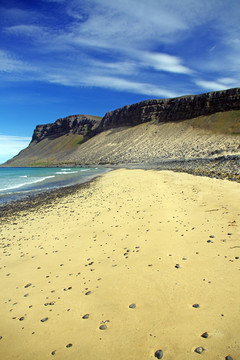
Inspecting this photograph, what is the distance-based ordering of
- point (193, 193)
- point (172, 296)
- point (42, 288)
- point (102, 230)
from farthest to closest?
point (193, 193)
point (102, 230)
point (42, 288)
point (172, 296)

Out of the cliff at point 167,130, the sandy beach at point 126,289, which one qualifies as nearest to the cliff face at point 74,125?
the cliff at point 167,130

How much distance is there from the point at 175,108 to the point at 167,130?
13604 millimetres

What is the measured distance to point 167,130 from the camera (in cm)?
9500

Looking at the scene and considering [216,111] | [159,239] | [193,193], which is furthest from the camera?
[216,111]

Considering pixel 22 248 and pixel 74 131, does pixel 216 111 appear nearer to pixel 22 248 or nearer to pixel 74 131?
pixel 22 248

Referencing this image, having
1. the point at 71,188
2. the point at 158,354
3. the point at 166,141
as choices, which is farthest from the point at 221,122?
the point at 158,354

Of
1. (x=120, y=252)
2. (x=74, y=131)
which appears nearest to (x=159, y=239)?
(x=120, y=252)

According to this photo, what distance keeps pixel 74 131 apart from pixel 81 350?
182400 millimetres

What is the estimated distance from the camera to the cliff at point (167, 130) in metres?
71.2

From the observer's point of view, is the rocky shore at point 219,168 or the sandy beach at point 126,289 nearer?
the sandy beach at point 126,289

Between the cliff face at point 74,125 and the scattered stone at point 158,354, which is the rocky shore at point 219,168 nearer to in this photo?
the scattered stone at point 158,354

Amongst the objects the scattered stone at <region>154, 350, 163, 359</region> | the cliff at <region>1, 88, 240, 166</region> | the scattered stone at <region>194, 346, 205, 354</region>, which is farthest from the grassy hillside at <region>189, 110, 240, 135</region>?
the scattered stone at <region>154, 350, 163, 359</region>

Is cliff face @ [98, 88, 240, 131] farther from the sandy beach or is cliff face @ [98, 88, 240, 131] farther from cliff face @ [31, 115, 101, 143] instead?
the sandy beach

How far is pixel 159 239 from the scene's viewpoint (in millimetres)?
7520
